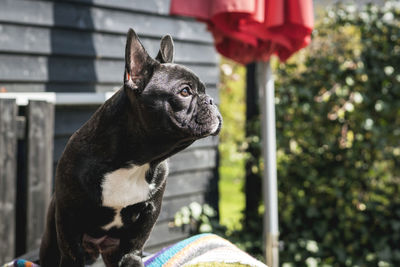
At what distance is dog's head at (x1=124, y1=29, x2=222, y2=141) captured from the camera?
1292 mm

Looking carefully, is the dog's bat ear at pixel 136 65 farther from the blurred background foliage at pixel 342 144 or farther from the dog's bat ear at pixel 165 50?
→ the blurred background foliage at pixel 342 144

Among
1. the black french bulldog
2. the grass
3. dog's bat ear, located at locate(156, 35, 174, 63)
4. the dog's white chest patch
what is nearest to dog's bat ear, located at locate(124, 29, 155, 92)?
the black french bulldog

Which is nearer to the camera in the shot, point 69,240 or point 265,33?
point 69,240

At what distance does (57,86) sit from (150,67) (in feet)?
6.85

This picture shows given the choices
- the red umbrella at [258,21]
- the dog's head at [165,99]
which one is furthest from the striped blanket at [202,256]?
the red umbrella at [258,21]

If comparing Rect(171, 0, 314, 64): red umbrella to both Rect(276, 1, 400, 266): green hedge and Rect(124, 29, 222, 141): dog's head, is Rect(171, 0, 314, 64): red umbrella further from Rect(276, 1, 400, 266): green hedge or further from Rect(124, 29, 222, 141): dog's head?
Rect(124, 29, 222, 141): dog's head

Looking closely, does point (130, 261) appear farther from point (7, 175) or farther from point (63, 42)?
point (63, 42)

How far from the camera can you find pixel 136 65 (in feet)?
4.29

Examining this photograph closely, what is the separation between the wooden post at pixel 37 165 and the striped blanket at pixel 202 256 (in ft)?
3.42

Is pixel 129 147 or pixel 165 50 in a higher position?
pixel 165 50

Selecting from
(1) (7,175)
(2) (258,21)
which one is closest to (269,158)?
(2) (258,21)

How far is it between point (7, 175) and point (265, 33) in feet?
5.93

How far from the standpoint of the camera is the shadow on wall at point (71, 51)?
10.4 feet

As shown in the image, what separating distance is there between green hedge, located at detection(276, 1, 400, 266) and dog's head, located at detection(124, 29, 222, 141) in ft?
9.58
